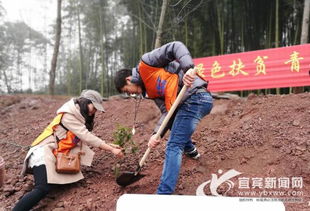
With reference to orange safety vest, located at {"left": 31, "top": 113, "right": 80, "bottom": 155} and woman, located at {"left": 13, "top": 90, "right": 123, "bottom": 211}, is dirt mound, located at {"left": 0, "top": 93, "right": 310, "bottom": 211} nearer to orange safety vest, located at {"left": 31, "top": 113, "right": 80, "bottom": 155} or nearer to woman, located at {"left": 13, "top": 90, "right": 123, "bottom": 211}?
woman, located at {"left": 13, "top": 90, "right": 123, "bottom": 211}

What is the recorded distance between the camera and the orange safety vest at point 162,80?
2805mm

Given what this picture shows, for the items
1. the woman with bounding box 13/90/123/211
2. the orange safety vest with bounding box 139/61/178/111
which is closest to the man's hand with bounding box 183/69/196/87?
the orange safety vest with bounding box 139/61/178/111

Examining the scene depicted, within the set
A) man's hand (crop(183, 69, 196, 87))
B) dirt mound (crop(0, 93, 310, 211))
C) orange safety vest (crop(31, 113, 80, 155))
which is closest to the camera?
man's hand (crop(183, 69, 196, 87))

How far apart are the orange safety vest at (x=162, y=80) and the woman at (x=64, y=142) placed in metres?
0.61

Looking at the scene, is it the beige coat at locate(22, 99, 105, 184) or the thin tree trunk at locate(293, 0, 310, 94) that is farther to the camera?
the thin tree trunk at locate(293, 0, 310, 94)

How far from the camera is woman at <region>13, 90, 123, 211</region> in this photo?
3094mm

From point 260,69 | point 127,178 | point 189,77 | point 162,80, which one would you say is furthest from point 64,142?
point 260,69

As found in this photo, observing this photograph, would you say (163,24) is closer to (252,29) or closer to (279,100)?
(279,100)

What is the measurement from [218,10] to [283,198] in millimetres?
6986

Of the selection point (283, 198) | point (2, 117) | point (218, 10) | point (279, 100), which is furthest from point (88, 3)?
point (283, 198)

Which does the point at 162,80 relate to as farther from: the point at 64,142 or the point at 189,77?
the point at 64,142

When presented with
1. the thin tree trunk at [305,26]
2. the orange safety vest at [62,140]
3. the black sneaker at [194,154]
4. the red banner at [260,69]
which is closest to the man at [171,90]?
the black sneaker at [194,154]

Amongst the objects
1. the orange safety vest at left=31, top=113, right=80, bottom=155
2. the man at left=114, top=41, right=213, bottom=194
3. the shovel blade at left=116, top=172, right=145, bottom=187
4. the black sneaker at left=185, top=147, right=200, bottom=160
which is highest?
the man at left=114, top=41, right=213, bottom=194

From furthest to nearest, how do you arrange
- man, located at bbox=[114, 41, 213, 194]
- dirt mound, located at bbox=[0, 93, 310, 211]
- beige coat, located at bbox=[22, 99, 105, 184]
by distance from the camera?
beige coat, located at bbox=[22, 99, 105, 184]
dirt mound, located at bbox=[0, 93, 310, 211]
man, located at bbox=[114, 41, 213, 194]
